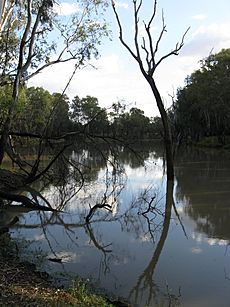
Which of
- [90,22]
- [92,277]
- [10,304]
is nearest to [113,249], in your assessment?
[92,277]

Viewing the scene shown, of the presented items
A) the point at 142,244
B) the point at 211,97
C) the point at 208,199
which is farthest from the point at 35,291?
the point at 211,97

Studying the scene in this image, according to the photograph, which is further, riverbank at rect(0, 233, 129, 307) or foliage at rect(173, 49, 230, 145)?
foliage at rect(173, 49, 230, 145)

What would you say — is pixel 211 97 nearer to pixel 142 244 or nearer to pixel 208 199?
pixel 208 199

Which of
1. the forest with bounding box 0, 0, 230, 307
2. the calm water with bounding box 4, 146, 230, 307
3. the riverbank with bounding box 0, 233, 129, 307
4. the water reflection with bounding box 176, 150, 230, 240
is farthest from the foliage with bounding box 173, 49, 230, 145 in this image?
the riverbank with bounding box 0, 233, 129, 307

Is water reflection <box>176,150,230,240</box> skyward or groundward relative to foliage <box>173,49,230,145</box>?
groundward

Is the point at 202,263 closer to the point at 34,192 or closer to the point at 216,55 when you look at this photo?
the point at 34,192

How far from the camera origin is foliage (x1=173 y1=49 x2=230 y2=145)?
48.8 meters

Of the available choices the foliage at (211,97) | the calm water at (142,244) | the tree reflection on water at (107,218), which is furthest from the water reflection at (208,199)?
the foliage at (211,97)

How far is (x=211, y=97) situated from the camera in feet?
164

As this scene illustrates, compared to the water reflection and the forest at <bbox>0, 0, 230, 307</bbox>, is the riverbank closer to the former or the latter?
the forest at <bbox>0, 0, 230, 307</bbox>

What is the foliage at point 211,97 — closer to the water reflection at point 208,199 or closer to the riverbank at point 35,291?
the water reflection at point 208,199

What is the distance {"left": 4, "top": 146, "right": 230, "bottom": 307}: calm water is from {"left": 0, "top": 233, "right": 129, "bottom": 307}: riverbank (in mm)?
676

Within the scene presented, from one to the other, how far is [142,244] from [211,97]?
142 ft

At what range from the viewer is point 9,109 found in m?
14.4
